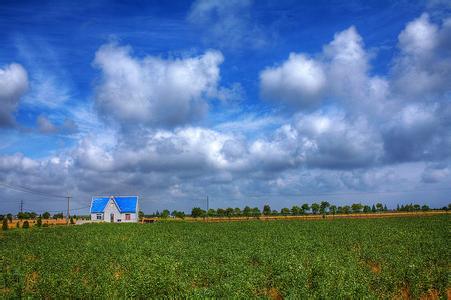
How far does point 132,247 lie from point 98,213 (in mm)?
82241

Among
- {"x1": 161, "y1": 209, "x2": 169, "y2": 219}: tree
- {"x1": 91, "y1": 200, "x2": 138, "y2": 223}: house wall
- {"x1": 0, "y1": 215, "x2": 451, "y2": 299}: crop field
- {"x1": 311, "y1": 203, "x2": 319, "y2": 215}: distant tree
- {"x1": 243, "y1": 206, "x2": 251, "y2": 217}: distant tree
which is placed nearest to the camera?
{"x1": 0, "y1": 215, "x2": 451, "y2": 299}: crop field

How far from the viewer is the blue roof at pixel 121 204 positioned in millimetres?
110500

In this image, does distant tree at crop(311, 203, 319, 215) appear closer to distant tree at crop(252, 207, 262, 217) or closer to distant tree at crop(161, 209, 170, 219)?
distant tree at crop(252, 207, 262, 217)

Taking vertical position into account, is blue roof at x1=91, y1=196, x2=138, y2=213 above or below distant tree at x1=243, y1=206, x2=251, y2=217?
above

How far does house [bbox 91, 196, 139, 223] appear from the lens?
109812 millimetres

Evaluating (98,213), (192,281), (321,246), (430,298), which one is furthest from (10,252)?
(98,213)

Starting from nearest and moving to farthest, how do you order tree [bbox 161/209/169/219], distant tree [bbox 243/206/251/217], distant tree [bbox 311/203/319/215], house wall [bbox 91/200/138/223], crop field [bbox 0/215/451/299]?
crop field [bbox 0/215/451/299] < house wall [bbox 91/200/138/223] < tree [bbox 161/209/169/219] < distant tree [bbox 243/206/251/217] < distant tree [bbox 311/203/319/215]

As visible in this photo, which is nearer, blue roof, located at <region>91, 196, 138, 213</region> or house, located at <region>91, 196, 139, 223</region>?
house, located at <region>91, 196, 139, 223</region>

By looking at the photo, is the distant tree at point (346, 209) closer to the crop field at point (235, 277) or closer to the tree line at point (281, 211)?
the tree line at point (281, 211)

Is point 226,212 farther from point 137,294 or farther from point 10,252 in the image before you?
point 137,294

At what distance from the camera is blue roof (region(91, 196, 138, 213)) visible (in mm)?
110500

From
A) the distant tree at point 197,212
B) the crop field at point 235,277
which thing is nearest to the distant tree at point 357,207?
the distant tree at point 197,212

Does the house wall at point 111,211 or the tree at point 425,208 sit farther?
the tree at point 425,208

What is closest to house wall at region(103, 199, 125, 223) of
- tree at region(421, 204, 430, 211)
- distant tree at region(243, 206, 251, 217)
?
distant tree at region(243, 206, 251, 217)
